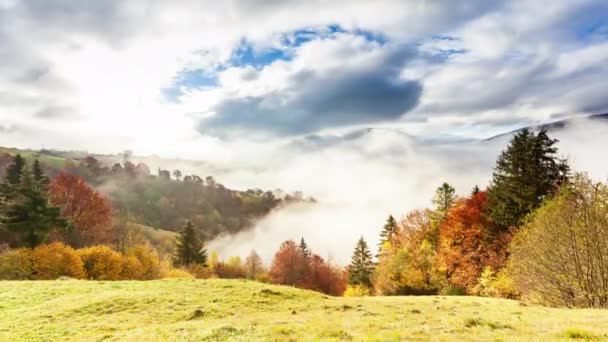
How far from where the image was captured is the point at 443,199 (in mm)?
73188

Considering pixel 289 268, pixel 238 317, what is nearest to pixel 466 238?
pixel 238 317

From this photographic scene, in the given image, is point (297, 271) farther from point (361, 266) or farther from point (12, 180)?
point (12, 180)

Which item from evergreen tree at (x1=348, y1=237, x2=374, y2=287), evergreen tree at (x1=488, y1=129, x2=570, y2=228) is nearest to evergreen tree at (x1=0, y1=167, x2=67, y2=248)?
evergreen tree at (x1=488, y1=129, x2=570, y2=228)

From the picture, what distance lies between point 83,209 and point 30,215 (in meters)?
33.0

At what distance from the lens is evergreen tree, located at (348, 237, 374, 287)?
108250 mm

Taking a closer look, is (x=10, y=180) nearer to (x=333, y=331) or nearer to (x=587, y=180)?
(x=333, y=331)

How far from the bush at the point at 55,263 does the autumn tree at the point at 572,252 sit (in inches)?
2031

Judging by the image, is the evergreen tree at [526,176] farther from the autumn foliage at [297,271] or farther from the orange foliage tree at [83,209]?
the orange foliage tree at [83,209]

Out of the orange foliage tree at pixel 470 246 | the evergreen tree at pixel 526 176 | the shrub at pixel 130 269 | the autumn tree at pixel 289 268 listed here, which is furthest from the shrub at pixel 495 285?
the autumn tree at pixel 289 268

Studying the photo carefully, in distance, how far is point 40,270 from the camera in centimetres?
4975

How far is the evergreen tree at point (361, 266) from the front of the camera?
10825 cm

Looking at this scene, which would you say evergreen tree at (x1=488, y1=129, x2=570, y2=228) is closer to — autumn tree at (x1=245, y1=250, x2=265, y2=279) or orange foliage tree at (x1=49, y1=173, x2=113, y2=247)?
orange foliage tree at (x1=49, y1=173, x2=113, y2=247)

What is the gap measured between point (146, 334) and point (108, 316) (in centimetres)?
912

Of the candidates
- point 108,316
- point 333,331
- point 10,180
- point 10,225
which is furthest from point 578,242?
point 10,180
